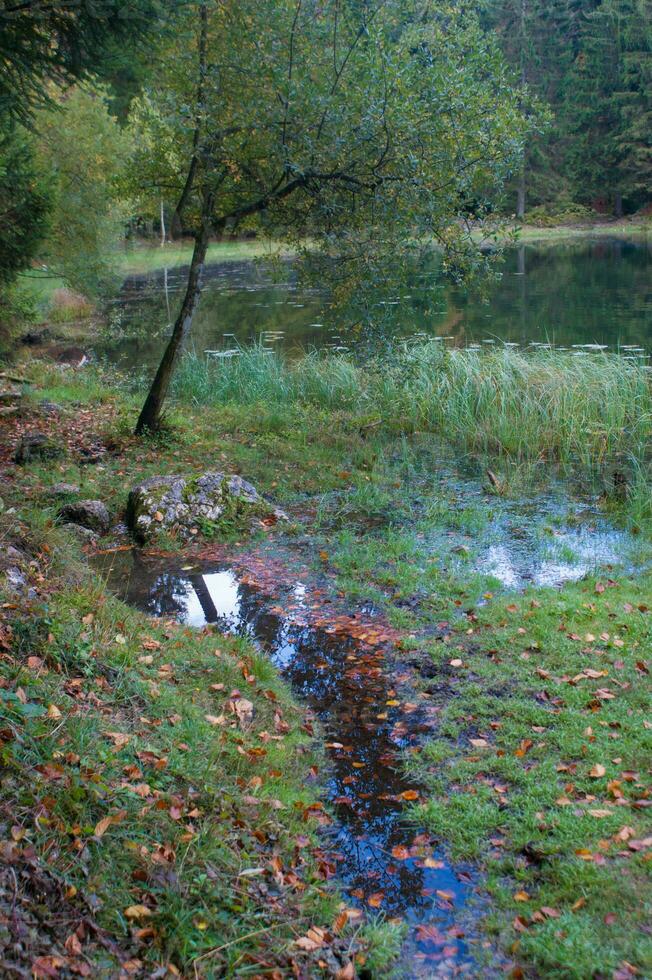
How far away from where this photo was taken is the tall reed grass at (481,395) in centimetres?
1200

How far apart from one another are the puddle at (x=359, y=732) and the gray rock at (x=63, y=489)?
149 centimetres

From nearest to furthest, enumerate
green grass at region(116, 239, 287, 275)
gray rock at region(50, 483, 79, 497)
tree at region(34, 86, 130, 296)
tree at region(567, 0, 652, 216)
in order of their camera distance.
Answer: gray rock at region(50, 483, 79, 497) → tree at region(34, 86, 130, 296) → green grass at region(116, 239, 287, 275) → tree at region(567, 0, 652, 216)

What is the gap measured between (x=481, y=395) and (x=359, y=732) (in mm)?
8744

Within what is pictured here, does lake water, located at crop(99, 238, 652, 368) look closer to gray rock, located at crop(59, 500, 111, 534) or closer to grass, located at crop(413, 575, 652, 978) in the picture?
gray rock, located at crop(59, 500, 111, 534)

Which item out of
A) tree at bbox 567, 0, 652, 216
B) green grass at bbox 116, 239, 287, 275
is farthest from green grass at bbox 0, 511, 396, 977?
tree at bbox 567, 0, 652, 216

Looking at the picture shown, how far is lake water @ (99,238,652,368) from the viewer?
18750 millimetres

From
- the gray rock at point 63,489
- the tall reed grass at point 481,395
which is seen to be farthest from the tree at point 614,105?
the gray rock at point 63,489

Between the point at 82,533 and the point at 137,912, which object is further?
the point at 82,533

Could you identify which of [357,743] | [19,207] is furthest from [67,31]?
[19,207]

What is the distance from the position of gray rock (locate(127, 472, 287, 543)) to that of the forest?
50mm

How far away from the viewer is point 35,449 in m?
11.0

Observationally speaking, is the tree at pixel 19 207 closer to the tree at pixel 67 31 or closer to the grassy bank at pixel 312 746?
the grassy bank at pixel 312 746

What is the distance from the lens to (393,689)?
5.91 metres

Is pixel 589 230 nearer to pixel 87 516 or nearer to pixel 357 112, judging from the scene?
pixel 357 112
